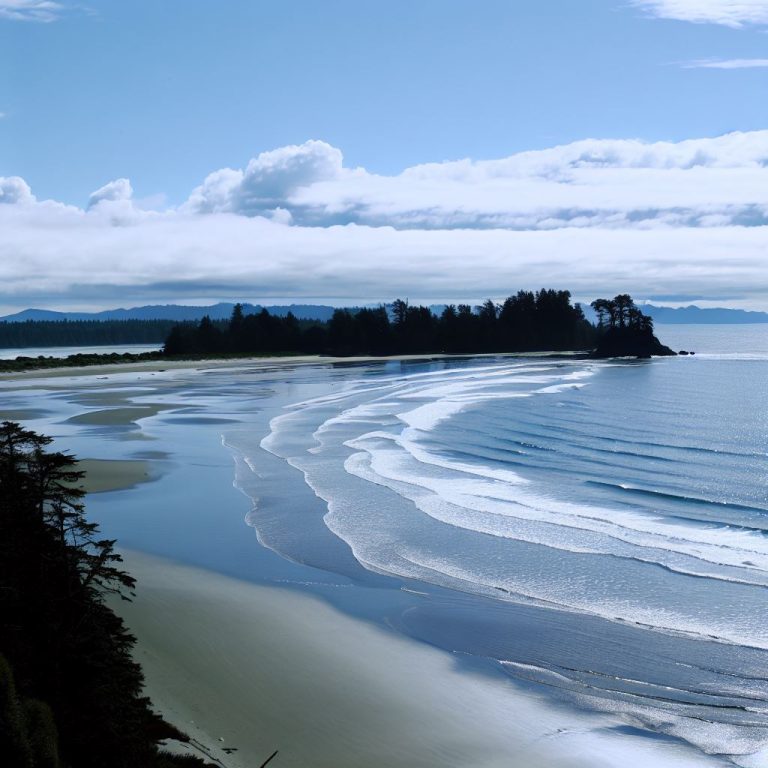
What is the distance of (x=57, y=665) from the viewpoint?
6695 millimetres

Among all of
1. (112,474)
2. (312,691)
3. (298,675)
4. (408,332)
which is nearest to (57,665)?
(312,691)

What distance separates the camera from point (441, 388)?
204 feet

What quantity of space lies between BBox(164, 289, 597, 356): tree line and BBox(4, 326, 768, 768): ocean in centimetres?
9809

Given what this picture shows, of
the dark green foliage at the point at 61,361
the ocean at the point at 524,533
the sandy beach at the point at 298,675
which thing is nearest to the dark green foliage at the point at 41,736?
the sandy beach at the point at 298,675

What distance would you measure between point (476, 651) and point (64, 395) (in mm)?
52408

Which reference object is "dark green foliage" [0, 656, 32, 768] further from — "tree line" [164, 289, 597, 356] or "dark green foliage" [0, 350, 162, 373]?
"tree line" [164, 289, 597, 356]

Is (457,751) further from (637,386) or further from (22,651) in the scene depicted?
(637,386)

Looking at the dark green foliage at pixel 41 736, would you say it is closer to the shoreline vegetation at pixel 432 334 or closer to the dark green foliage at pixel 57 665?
the dark green foliage at pixel 57 665

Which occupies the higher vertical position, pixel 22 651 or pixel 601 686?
pixel 22 651

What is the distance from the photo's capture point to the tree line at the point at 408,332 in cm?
13988

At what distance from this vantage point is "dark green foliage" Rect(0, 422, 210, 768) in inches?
206

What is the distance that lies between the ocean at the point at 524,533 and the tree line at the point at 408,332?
9809cm

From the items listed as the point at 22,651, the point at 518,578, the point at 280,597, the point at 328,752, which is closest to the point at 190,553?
the point at 280,597

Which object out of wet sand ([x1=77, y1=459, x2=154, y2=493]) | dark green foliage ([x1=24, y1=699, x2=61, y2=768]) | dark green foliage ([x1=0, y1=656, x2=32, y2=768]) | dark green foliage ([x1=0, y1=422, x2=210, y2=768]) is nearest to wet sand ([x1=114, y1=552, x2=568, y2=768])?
dark green foliage ([x1=0, y1=422, x2=210, y2=768])
